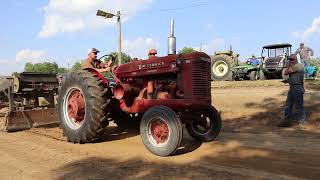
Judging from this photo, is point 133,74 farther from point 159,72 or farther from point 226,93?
point 226,93

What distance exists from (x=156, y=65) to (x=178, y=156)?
1.86 metres

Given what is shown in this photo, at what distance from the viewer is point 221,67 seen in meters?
20.8

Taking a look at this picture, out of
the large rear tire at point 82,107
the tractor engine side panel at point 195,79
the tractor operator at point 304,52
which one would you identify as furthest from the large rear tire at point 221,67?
the tractor engine side panel at point 195,79

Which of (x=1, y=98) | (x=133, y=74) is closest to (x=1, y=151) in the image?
(x=133, y=74)

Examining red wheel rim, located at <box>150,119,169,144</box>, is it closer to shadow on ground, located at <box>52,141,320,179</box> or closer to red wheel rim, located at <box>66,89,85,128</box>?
shadow on ground, located at <box>52,141,320,179</box>

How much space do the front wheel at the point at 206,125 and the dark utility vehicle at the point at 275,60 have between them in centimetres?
1145

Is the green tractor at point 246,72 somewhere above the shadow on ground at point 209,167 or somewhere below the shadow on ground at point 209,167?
above

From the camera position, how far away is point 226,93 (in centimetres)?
1573

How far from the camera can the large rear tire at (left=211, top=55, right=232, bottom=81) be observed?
20.5m

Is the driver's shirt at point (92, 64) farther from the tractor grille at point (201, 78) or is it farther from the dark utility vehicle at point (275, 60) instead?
the dark utility vehicle at point (275, 60)

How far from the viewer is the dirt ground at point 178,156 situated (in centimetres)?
621

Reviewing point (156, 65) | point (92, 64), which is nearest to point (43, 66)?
point (92, 64)

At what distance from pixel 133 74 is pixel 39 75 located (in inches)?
209

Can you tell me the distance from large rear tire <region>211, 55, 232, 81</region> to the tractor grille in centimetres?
1254
